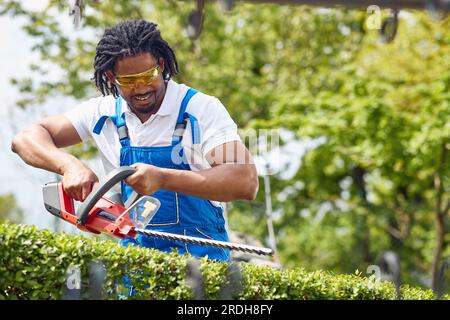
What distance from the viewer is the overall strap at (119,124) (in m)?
4.60

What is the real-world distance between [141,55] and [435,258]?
44.6ft

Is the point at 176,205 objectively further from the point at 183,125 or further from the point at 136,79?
the point at 136,79

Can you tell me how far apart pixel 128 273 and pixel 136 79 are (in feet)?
3.49

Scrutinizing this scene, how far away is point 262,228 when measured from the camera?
23.3 metres

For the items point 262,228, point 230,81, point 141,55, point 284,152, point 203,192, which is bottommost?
point 262,228

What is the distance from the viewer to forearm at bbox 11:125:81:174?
4387mm

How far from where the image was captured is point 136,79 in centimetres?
442

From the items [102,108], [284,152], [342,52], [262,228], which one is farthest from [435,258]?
[102,108]

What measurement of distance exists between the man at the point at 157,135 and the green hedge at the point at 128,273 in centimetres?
43

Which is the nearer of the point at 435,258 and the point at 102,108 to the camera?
the point at 102,108

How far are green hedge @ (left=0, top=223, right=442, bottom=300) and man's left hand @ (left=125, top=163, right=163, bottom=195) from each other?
10.8 inches
